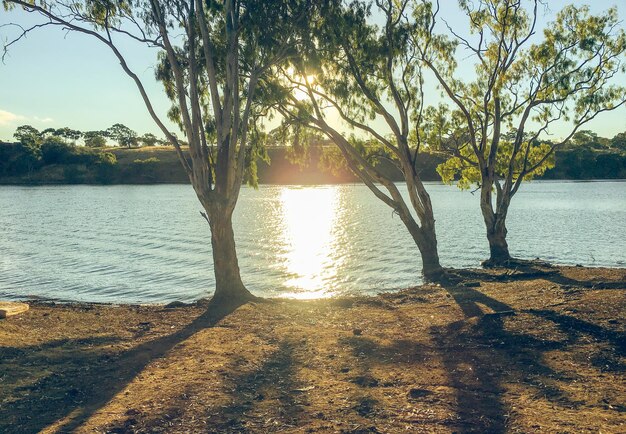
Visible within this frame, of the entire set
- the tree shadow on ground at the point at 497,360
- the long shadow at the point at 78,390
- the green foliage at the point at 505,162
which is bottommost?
the long shadow at the point at 78,390

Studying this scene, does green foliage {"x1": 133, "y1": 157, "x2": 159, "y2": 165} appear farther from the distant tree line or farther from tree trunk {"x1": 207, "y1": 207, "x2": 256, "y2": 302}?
tree trunk {"x1": 207, "y1": 207, "x2": 256, "y2": 302}

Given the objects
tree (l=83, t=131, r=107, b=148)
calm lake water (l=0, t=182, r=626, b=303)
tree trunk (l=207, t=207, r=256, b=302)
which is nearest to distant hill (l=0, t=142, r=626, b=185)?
tree (l=83, t=131, r=107, b=148)

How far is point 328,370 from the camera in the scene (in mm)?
9992

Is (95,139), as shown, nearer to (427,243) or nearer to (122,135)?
(122,135)

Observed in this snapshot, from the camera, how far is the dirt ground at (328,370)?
7.70m

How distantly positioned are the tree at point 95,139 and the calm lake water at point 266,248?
11771 cm

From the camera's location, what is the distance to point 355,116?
24.6m

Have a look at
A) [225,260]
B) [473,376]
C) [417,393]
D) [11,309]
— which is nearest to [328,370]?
[417,393]

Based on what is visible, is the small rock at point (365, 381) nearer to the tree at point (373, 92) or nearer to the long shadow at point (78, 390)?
the long shadow at point (78, 390)

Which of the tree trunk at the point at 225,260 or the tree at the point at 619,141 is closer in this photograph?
the tree trunk at the point at 225,260

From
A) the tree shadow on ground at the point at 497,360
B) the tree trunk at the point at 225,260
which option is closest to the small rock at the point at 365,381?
the tree shadow on ground at the point at 497,360

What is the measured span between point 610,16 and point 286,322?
19.8 meters

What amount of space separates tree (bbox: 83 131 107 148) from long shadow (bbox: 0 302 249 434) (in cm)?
16793

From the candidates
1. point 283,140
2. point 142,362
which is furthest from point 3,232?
point 142,362
